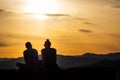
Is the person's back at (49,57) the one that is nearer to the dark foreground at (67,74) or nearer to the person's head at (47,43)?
the person's head at (47,43)

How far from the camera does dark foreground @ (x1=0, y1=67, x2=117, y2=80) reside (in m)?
21.1

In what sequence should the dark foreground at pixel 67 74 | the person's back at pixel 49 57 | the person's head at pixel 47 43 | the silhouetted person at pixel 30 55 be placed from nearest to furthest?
1. the dark foreground at pixel 67 74
2. the silhouetted person at pixel 30 55
3. the person's head at pixel 47 43
4. the person's back at pixel 49 57

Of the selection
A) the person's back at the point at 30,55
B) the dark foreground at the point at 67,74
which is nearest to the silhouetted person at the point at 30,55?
the person's back at the point at 30,55

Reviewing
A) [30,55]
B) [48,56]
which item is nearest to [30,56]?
[30,55]

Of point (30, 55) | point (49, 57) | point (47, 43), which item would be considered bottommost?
point (49, 57)

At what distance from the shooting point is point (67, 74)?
71.3 feet

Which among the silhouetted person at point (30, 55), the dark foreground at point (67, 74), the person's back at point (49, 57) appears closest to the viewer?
the dark foreground at point (67, 74)

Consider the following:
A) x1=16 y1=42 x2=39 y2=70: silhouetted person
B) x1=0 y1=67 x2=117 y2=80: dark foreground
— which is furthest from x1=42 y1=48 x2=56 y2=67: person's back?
x1=0 y1=67 x2=117 y2=80: dark foreground

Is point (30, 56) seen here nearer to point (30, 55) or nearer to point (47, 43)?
point (30, 55)

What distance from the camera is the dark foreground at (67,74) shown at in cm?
2114

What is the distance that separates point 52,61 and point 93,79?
92.3 inches

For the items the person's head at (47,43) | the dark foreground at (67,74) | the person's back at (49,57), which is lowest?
the dark foreground at (67,74)

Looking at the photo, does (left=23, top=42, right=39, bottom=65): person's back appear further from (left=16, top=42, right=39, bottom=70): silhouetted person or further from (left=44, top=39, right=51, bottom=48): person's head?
(left=44, top=39, right=51, bottom=48): person's head

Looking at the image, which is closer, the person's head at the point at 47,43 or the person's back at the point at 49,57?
the person's head at the point at 47,43
